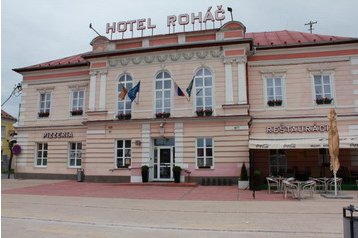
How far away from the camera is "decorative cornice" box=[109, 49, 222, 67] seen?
64.0 feet

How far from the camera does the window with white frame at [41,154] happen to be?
76.7 ft

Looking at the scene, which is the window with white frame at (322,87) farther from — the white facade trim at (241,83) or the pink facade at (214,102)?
the white facade trim at (241,83)

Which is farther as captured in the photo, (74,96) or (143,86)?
(74,96)

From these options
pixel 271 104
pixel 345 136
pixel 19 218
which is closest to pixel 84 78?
pixel 271 104

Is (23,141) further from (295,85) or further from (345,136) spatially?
(345,136)

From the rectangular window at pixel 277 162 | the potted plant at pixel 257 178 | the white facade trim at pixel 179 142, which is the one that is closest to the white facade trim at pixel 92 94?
the white facade trim at pixel 179 142

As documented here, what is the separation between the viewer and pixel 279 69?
63.7 ft

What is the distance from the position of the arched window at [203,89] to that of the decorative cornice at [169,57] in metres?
0.87

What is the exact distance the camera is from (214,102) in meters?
19.1

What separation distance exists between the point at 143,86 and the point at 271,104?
7639 mm

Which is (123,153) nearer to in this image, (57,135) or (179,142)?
(179,142)

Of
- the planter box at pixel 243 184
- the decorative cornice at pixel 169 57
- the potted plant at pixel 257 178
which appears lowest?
the planter box at pixel 243 184

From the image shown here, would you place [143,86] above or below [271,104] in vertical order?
above

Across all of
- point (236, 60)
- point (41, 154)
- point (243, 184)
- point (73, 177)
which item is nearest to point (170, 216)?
point (243, 184)
